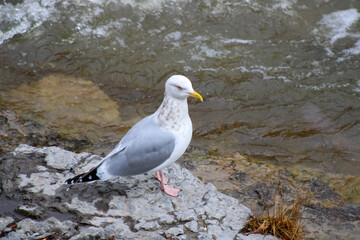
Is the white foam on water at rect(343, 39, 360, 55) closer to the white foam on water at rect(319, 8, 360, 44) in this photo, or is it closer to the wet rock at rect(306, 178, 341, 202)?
the white foam on water at rect(319, 8, 360, 44)

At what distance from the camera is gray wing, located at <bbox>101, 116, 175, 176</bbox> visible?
4004 millimetres

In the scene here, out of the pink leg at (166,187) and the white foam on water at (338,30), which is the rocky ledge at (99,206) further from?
the white foam on water at (338,30)

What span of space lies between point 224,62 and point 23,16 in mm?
3418

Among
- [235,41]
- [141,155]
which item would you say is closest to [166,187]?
[141,155]

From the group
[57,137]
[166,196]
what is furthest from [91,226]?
[57,137]

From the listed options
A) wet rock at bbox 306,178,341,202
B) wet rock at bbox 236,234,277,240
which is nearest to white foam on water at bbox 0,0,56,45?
wet rock at bbox 306,178,341,202

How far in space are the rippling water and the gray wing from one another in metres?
1.36

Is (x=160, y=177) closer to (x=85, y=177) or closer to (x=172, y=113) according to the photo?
(x=172, y=113)

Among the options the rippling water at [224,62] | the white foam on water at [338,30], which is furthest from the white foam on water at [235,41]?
the white foam on water at [338,30]

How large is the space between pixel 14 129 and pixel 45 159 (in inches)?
39.4

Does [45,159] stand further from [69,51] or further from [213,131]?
[69,51]

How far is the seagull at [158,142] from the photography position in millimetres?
4004

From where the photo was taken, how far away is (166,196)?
4.11 m

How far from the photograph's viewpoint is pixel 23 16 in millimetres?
7801
